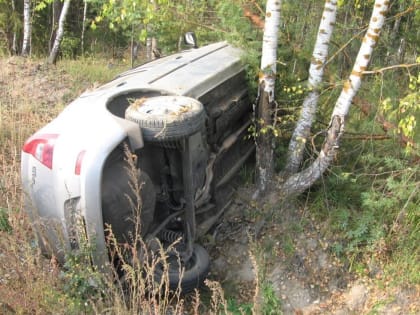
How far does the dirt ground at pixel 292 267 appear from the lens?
147 inches

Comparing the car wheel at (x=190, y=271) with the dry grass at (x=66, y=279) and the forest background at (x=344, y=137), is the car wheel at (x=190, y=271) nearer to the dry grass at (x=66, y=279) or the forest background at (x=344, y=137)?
the dry grass at (x=66, y=279)

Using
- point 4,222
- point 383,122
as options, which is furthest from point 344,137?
point 4,222

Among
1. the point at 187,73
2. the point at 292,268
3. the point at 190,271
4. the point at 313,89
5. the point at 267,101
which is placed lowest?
the point at 292,268

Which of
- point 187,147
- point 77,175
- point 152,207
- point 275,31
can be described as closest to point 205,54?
point 275,31

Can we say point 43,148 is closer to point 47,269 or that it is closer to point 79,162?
point 79,162

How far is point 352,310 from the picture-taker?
3707 millimetres

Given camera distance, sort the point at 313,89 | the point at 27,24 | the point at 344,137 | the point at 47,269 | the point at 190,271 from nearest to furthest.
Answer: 1. the point at 47,269
2. the point at 190,271
3. the point at 313,89
4. the point at 344,137
5. the point at 27,24

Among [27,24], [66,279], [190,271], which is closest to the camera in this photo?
[66,279]

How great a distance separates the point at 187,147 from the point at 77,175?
88cm

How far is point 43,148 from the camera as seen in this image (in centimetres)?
317

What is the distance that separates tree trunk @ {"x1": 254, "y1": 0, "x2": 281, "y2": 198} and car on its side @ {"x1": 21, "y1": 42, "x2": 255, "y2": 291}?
317mm

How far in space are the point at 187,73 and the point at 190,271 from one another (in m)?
1.83


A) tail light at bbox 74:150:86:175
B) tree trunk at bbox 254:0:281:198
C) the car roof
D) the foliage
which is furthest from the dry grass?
tree trunk at bbox 254:0:281:198

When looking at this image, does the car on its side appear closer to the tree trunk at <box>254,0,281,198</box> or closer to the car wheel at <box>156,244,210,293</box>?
the car wheel at <box>156,244,210,293</box>
